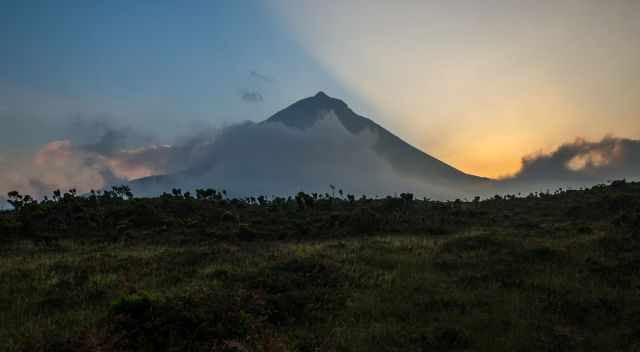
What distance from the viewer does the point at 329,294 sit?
1252cm

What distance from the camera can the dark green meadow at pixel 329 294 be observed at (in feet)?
30.0

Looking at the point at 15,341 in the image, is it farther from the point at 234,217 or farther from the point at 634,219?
the point at 634,219

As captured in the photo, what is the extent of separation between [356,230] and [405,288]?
16.6 m

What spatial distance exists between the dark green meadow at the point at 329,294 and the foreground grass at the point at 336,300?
5 cm

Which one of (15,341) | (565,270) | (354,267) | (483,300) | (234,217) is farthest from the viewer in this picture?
(234,217)

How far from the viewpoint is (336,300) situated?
11992 mm

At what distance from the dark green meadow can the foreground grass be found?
0.05 m

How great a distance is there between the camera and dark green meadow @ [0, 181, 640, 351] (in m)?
9.14

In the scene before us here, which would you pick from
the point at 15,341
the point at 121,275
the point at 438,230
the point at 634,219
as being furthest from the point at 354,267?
the point at 634,219

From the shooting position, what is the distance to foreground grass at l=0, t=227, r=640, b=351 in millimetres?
9094

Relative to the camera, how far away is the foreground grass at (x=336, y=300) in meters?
9.09

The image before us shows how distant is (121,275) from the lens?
1506 cm

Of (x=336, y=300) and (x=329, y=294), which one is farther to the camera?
(x=329, y=294)

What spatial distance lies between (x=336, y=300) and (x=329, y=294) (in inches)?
22.1
